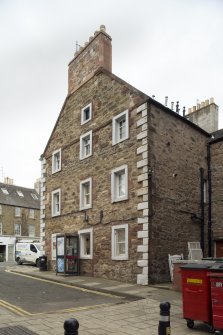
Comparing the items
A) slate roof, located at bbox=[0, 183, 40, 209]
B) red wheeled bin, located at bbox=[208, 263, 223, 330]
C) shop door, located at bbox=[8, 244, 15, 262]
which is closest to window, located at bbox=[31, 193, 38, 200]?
slate roof, located at bbox=[0, 183, 40, 209]

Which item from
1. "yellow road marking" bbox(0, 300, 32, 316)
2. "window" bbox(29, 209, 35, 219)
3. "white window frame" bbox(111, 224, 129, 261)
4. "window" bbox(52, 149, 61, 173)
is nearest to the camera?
"yellow road marking" bbox(0, 300, 32, 316)

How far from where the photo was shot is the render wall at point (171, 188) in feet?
54.3

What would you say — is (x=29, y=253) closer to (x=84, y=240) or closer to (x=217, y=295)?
(x=84, y=240)

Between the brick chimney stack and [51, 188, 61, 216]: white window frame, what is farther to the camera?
[51, 188, 61, 216]: white window frame

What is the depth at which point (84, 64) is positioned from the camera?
22.6 metres

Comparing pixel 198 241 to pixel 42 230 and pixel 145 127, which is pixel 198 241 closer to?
pixel 145 127

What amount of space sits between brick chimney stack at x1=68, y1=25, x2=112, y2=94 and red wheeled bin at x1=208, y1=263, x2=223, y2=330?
1511cm

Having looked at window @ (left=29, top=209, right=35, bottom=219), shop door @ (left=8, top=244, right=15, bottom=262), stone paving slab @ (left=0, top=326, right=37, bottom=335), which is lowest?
shop door @ (left=8, top=244, right=15, bottom=262)

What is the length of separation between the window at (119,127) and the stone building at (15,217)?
111 feet

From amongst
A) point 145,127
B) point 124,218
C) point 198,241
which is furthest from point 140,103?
point 198,241

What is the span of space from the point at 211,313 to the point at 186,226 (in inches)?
404

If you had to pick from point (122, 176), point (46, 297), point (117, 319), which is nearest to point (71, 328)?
point (117, 319)

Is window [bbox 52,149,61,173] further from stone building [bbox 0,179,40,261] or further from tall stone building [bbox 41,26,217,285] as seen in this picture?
stone building [bbox 0,179,40,261]

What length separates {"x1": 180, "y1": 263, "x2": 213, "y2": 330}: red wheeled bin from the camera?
8273 mm
